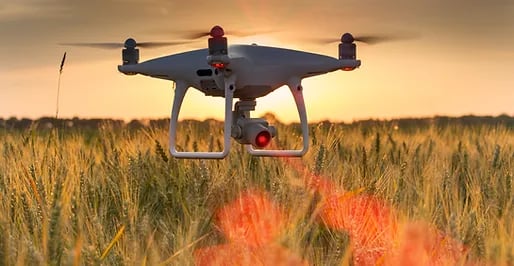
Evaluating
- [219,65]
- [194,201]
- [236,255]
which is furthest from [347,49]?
[236,255]

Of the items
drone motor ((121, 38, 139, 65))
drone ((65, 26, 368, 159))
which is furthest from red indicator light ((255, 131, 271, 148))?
drone motor ((121, 38, 139, 65))

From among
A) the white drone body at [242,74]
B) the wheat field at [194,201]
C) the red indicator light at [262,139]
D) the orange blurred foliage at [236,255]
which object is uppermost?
the white drone body at [242,74]

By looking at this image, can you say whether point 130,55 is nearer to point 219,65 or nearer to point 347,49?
point 219,65

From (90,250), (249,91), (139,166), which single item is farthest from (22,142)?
(90,250)

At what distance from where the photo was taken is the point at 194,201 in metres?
2.21

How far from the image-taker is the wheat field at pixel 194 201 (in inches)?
62.9

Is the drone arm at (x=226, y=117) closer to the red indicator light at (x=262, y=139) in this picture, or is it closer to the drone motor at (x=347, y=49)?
the red indicator light at (x=262, y=139)

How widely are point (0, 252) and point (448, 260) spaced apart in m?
0.90

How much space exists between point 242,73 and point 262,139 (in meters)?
0.21

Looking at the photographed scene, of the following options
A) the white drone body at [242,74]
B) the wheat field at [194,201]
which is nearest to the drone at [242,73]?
the white drone body at [242,74]

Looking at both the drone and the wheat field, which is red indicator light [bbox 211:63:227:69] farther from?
the wheat field

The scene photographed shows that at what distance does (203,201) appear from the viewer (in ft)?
7.32

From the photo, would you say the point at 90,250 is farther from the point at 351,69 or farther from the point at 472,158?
the point at 472,158

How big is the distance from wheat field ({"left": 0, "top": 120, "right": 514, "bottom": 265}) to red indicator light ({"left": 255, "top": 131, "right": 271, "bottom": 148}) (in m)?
0.13
